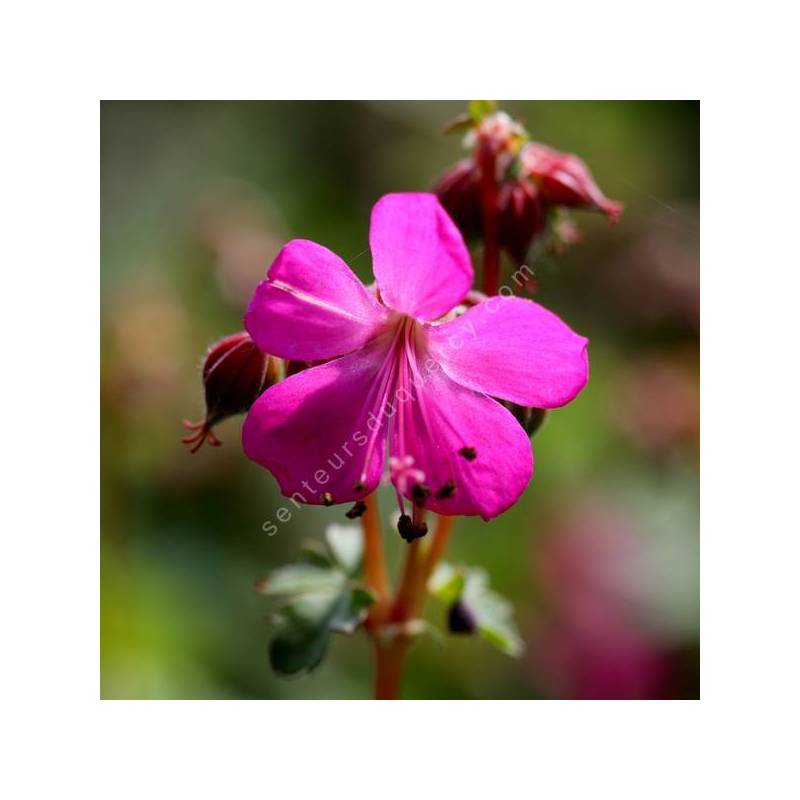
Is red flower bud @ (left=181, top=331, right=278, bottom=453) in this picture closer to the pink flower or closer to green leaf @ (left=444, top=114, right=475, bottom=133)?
the pink flower

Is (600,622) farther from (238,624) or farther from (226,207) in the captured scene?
(226,207)

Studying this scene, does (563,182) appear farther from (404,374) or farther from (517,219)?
(404,374)

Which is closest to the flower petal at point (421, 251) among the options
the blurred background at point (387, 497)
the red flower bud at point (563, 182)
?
the red flower bud at point (563, 182)

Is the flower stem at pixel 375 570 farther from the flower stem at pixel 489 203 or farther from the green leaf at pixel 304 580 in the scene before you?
the flower stem at pixel 489 203

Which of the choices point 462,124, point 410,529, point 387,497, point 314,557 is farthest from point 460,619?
point 387,497

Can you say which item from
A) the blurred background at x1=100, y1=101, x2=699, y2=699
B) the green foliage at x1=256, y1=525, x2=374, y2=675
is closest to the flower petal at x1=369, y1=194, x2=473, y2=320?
the green foliage at x1=256, y1=525, x2=374, y2=675
